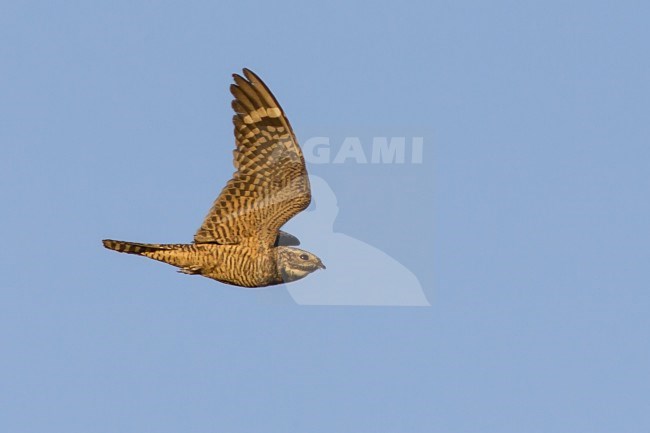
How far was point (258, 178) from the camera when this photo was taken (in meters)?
21.1

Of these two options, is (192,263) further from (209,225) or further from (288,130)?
(288,130)

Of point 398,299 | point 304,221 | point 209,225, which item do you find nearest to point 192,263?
point 209,225

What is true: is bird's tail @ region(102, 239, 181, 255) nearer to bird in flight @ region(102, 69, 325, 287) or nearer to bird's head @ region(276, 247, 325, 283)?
bird in flight @ region(102, 69, 325, 287)

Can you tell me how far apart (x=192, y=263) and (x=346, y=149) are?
3332mm

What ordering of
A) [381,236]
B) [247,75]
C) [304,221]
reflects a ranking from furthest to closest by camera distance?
1. [381,236]
2. [304,221]
3. [247,75]

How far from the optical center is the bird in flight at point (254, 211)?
20812 mm

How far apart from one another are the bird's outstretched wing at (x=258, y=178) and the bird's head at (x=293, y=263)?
10.9 inches

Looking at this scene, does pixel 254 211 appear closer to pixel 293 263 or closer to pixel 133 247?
pixel 293 263

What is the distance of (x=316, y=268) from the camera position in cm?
2162

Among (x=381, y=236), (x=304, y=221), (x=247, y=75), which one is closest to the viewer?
(x=247, y=75)

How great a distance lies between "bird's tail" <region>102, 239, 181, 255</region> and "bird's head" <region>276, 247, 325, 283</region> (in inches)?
61.2

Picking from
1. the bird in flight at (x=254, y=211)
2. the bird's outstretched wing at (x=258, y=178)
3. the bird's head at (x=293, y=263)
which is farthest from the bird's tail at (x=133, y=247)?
the bird's head at (x=293, y=263)

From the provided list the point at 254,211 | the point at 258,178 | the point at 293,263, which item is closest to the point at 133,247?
the point at 254,211

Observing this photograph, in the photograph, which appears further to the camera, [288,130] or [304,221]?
[304,221]
